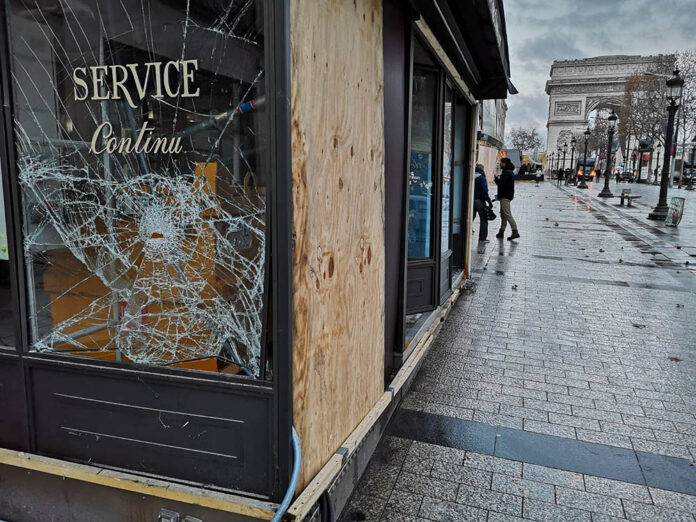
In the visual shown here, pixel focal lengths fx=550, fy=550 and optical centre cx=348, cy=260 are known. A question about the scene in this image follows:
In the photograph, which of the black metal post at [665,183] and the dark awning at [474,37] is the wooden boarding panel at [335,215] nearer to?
the dark awning at [474,37]

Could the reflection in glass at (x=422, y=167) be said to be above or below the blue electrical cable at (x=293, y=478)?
above

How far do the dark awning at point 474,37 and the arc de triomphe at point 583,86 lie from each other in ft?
246

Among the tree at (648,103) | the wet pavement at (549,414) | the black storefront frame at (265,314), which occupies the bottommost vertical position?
the wet pavement at (549,414)

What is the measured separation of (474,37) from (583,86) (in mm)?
79518

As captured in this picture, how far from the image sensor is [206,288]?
247 centimetres

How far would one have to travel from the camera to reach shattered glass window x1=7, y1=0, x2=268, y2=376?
227 centimetres

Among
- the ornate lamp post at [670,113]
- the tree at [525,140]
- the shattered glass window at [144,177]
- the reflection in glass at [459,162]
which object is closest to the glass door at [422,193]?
the reflection in glass at [459,162]

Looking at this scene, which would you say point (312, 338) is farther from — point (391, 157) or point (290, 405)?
point (391, 157)

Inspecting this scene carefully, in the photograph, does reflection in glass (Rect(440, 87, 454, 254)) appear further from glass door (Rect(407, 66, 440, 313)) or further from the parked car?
the parked car

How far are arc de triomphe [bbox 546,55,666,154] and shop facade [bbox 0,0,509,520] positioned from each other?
264ft

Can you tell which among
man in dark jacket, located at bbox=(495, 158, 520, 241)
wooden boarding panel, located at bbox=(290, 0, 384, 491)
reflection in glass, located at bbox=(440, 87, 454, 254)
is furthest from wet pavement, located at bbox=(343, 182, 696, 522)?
man in dark jacket, located at bbox=(495, 158, 520, 241)

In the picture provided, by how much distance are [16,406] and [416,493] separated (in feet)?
6.88

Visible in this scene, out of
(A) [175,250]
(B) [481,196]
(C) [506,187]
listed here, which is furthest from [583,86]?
(A) [175,250]

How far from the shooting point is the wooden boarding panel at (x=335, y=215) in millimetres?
2230
